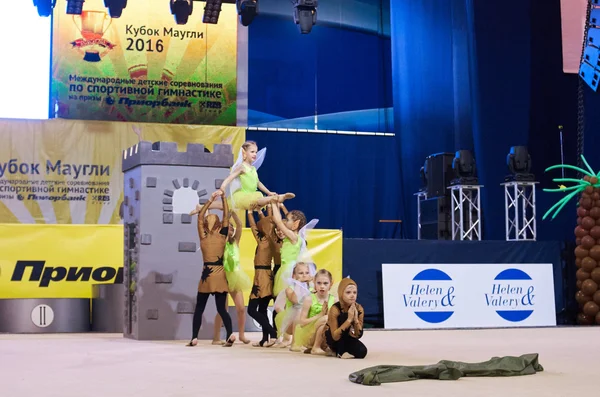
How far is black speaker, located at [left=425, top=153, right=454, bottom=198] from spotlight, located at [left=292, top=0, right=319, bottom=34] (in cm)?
335

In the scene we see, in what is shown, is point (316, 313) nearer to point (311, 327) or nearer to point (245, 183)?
point (311, 327)

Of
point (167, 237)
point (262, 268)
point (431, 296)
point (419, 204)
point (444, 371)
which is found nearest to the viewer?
point (444, 371)

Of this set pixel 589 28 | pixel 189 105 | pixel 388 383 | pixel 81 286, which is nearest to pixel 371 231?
pixel 189 105

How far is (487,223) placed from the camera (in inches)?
595

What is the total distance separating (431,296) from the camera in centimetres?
1193

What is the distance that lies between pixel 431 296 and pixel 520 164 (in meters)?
3.36

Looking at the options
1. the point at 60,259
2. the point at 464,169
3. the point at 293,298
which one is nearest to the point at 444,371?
the point at 293,298

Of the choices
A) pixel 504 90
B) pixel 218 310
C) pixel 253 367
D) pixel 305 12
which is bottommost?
pixel 253 367

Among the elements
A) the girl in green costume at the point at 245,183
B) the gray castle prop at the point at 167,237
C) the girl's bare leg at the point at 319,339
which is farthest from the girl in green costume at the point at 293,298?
the gray castle prop at the point at 167,237

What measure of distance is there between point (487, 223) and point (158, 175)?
728cm

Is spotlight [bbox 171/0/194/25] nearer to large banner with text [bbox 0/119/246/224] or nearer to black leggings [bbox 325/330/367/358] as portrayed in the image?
large banner with text [bbox 0/119/246/224]

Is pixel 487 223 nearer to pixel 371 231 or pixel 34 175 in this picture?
pixel 371 231

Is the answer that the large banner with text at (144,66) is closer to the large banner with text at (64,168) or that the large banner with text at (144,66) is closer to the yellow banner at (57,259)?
the large banner with text at (64,168)

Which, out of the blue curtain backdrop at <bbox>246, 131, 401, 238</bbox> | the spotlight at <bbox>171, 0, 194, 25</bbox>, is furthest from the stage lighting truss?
the spotlight at <bbox>171, 0, 194, 25</bbox>
